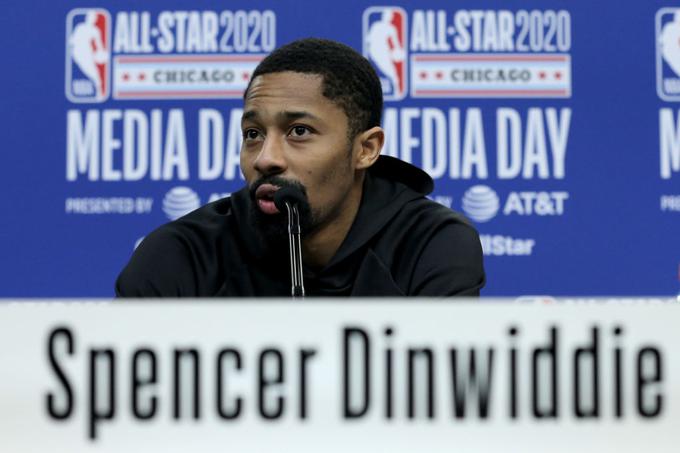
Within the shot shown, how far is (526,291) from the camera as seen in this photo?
7.84 feet

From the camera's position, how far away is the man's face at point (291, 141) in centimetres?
121

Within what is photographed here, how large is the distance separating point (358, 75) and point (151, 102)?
125 centimetres

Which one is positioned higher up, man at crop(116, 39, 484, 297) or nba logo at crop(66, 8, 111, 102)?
nba logo at crop(66, 8, 111, 102)

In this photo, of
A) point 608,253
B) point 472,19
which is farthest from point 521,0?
point 608,253

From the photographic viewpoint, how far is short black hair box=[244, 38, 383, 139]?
1.26 m

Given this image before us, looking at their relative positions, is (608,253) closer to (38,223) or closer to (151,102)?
(151,102)

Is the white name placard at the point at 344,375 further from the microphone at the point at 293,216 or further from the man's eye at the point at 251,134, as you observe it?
the man's eye at the point at 251,134

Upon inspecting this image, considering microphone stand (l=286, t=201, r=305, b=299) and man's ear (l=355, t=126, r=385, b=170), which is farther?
man's ear (l=355, t=126, r=385, b=170)

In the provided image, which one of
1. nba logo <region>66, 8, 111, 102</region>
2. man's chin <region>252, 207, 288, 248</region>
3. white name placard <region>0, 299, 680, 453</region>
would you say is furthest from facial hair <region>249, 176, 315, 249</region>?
nba logo <region>66, 8, 111, 102</region>

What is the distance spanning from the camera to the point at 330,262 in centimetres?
124

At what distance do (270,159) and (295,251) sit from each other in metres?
0.16

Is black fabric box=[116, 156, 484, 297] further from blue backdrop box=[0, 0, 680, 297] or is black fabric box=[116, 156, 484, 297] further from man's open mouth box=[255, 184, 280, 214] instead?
blue backdrop box=[0, 0, 680, 297]

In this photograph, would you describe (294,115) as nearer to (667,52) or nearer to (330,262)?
(330,262)

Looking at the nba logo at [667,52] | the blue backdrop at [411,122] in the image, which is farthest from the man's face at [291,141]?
the nba logo at [667,52]
